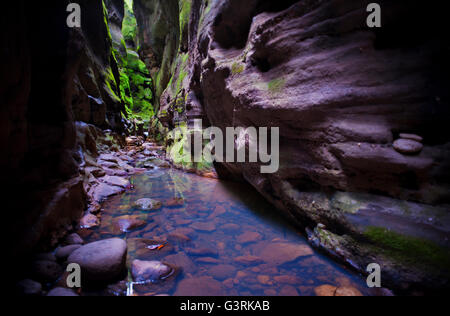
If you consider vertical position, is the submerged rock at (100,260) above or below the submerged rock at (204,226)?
above

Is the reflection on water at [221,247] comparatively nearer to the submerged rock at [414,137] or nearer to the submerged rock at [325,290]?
the submerged rock at [325,290]

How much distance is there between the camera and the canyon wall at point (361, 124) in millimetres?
1982

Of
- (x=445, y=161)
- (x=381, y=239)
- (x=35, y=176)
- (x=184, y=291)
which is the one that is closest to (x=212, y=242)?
(x=184, y=291)

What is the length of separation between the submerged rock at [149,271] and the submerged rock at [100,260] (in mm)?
152

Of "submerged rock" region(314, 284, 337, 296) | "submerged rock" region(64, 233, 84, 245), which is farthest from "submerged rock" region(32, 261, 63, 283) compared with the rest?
"submerged rock" region(314, 284, 337, 296)

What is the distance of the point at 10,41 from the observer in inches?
64.8

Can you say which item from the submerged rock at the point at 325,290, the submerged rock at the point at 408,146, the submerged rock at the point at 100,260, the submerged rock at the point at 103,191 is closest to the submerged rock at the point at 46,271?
the submerged rock at the point at 100,260

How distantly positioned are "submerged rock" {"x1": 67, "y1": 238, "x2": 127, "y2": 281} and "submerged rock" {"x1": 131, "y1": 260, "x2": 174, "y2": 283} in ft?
0.50

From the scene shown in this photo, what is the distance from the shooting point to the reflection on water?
6.94 ft

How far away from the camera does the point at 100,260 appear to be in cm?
197

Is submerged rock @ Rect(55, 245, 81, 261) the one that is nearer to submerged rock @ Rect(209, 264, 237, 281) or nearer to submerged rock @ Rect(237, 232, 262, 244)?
submerged rock @ Rect(209, 264, 237, 281)

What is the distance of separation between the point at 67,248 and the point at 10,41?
7.12 ft

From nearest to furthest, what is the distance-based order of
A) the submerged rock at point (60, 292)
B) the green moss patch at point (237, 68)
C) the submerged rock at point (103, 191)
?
the submerged rock at point (60, 292) → the green moss patch at point (237, 68) → the submerged rock at point (103, 191)

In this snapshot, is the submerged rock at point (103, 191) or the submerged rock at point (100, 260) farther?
the submerged rock at point (103, 191)
